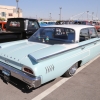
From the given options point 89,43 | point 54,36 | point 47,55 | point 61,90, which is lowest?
point 61,90

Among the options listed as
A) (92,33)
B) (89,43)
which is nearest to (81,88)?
(89,43)

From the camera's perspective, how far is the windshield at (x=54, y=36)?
3844 millimetres

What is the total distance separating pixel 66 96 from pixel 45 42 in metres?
1.67

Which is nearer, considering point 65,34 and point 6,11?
point 65,34

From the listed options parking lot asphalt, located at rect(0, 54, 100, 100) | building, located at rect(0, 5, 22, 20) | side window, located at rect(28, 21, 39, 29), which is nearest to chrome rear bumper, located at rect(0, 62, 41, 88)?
parking lot asphalt, located at rect(0, 54, 100, 100)

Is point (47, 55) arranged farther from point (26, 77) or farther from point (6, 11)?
point (6, 11)

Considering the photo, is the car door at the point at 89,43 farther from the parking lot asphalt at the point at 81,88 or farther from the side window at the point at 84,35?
the parking lot asphalt at the point at 81,88

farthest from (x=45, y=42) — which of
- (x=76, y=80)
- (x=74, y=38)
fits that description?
(x=76, y=80)

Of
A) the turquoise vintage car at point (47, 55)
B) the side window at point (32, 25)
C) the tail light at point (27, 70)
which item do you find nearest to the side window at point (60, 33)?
the turquoise vintage car at point (47, 55)

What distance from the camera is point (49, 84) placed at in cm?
338

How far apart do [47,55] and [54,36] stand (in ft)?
5.02

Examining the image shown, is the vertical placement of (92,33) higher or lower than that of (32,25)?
lower

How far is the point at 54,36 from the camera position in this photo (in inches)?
166

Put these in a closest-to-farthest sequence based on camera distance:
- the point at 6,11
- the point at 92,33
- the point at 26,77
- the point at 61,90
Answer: the point at 26,77
the point at 61,90
the point at 92,33
the point at 6,11
